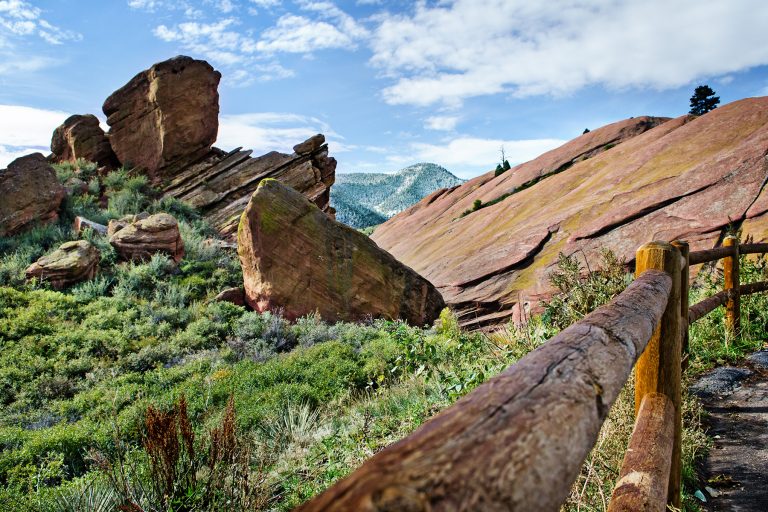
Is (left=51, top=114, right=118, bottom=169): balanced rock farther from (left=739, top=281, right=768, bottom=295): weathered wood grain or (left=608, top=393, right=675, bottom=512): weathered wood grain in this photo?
(left=608, top=393, right=675, bottom=512): weathered wood grain

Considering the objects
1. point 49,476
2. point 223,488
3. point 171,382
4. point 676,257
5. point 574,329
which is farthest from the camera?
point 171,382

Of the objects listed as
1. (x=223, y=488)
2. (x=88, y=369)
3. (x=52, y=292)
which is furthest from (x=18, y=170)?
(x=223, y=488)

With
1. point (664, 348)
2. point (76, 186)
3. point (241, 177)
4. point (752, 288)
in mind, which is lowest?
point (752, 288)

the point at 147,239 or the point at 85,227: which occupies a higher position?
the point at 85,227

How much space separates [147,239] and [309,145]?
1157cm

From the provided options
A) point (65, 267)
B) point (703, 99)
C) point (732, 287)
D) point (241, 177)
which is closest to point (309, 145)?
point (241, 177)

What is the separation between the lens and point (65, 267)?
12.1 m

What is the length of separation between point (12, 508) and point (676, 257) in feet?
17.0

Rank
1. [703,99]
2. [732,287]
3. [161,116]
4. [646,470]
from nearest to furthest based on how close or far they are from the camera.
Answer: [646,470] → [732,287] → [161,116] → [703,99]

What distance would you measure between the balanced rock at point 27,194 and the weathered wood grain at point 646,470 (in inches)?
726

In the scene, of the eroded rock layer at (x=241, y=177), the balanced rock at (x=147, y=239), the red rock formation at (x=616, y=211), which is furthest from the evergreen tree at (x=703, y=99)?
the balanced rock at (x=147, y=239)

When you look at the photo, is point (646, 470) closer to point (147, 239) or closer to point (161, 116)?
point (147, 239)

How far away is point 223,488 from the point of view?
143 inches

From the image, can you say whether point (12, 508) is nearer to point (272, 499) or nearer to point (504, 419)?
point (272, 499)
